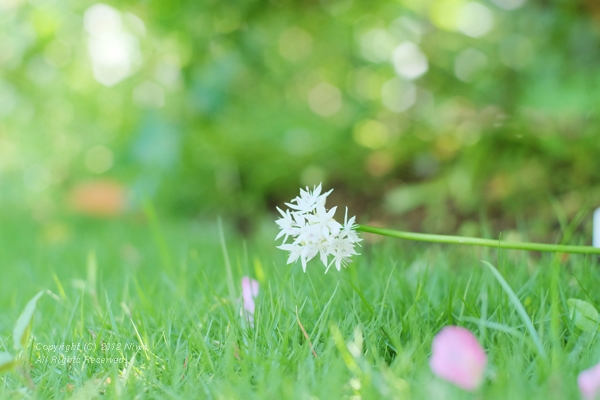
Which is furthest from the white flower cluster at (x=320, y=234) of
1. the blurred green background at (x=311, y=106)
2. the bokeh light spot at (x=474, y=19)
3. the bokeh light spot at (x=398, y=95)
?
the bokeh light spot at (x=474, y=19)

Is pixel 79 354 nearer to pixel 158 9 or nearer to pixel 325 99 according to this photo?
pixel 158 9

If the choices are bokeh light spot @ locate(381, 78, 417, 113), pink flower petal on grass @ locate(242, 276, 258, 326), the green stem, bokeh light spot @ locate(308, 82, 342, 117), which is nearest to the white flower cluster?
the green stem

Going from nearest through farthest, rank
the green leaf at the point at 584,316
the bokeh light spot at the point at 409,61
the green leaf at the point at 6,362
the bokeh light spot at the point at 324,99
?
1. the green leaf at the point at 6,362
2. the green leaf at the point at 584,316
3. the bokeh light spot at the point at 409,61
4. the bokeh light spot at the point at 324,99

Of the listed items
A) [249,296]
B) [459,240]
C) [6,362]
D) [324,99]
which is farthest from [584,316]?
[324,99]

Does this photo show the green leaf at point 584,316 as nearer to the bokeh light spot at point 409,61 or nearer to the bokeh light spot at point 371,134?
the bokeh light spot at point 409,61

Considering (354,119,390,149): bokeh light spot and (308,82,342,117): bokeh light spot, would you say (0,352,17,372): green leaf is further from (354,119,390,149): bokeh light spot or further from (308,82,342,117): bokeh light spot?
(308,82,342,117): bokeh light spot

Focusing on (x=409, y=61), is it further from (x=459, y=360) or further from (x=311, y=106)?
(x=459, y=360)
